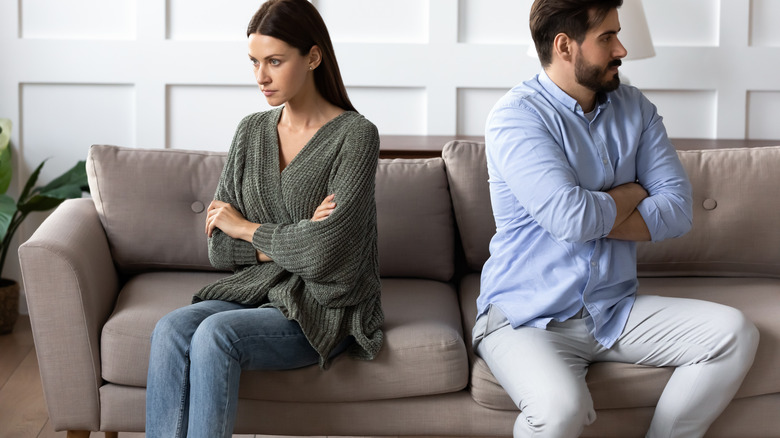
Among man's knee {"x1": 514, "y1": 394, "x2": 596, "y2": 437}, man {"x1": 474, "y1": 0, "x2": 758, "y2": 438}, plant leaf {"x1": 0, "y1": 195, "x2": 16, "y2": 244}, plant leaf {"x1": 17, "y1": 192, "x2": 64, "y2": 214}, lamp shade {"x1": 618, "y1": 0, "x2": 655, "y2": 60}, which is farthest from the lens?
plant leaf {"x1": 17, "y1": 192, "x2": 64, "y2": 214}

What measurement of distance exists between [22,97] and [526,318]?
235 cm

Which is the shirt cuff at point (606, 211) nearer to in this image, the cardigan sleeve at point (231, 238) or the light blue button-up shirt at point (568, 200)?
the light blue button-up shirt at point (568, 200)

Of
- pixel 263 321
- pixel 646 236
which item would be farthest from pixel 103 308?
pixel 646 236

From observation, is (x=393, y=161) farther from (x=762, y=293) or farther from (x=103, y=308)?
(x=762, y=293)

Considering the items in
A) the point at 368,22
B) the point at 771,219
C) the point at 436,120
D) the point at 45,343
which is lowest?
the point at 45,343

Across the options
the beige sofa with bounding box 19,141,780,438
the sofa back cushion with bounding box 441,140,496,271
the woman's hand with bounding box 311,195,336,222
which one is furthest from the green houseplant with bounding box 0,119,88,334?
the woman's hand with bounding box 311,195,336,222

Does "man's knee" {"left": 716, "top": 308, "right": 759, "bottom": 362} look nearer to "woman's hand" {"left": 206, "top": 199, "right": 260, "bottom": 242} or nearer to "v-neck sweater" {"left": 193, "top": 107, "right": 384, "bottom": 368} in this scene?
"v-neck sweater" {"left": 193, "top": 107, "right": 384, "bottom": 368}

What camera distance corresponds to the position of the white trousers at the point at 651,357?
1.90 m

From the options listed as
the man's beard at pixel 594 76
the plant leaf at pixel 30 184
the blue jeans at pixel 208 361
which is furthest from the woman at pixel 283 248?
the plant leaf at pixel 30 184

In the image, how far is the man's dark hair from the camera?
6.69 ft

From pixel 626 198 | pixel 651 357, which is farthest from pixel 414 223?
pixel 651 357

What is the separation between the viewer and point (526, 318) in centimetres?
204

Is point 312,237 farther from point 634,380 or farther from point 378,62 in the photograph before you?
point 378,62

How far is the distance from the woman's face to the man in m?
0.47
